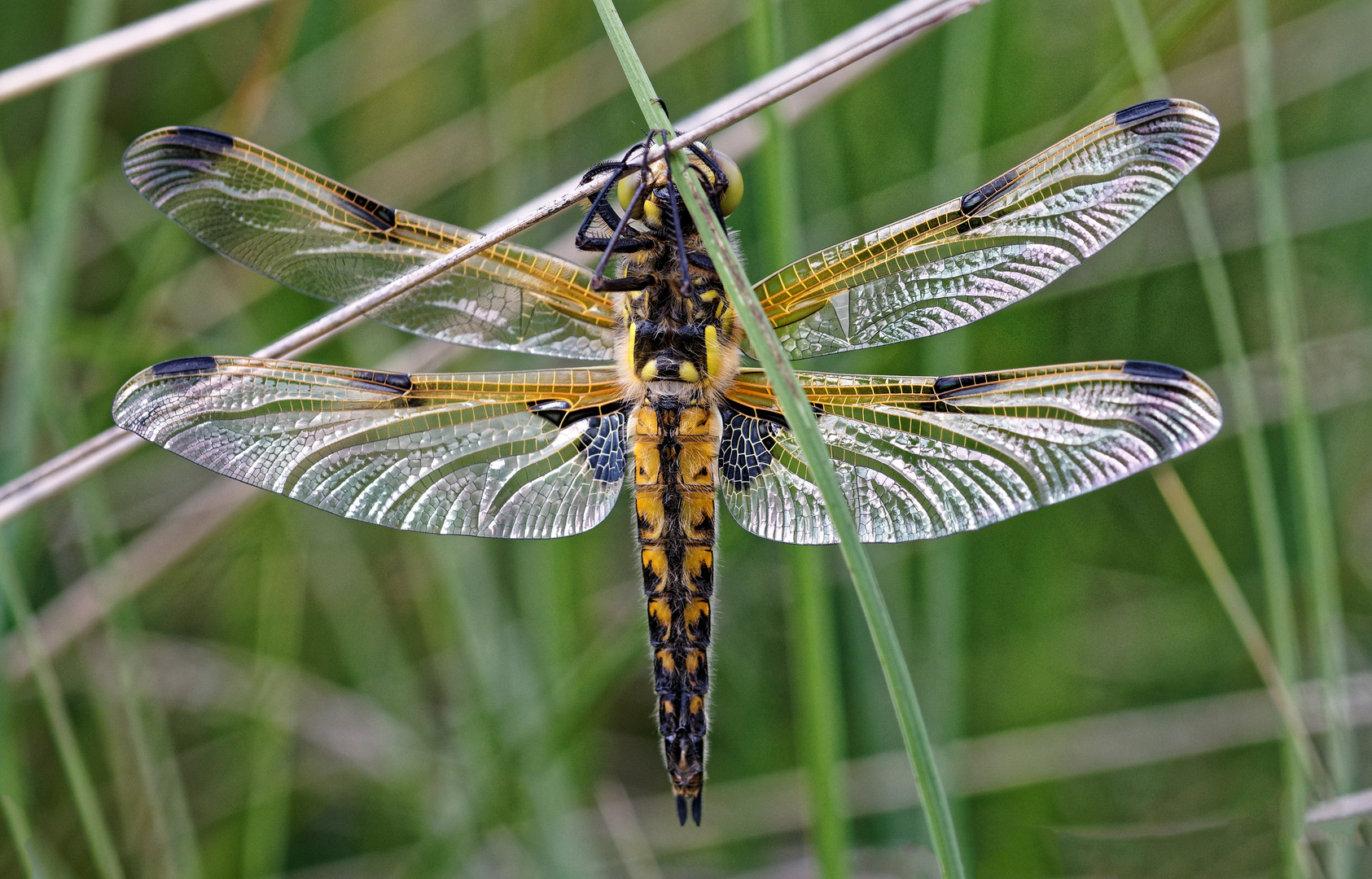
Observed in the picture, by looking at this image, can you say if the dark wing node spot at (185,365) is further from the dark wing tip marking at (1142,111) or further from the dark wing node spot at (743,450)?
the dark wing tip marking at (1142,111)

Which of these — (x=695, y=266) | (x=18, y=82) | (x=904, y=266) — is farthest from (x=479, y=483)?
(x=18, y=82)

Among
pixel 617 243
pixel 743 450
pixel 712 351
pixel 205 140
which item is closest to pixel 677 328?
pixel 712 351

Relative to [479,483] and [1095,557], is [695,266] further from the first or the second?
[1095,557]

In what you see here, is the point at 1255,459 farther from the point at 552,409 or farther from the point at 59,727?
the point at 59,727

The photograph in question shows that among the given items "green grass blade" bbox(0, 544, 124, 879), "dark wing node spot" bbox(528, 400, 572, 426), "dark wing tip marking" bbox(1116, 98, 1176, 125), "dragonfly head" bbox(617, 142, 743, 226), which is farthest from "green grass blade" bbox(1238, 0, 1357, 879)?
"green grass blade" bbox(0, 544, 124, 879)

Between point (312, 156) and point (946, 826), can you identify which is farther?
point (312, 156)

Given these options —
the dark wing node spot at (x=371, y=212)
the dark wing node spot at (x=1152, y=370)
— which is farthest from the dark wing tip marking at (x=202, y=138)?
the dark wing node spot at (x=1152, y=370)
